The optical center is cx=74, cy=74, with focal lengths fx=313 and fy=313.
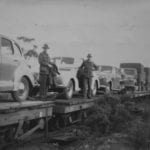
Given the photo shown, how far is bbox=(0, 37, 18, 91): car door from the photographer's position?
7312 millimetres

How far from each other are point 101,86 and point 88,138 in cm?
668

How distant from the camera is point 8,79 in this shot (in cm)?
750

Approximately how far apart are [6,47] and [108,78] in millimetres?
9425

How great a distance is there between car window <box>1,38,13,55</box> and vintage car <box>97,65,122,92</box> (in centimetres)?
807

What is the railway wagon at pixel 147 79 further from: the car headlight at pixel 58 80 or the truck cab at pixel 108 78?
the car headlight at pixel 58 80

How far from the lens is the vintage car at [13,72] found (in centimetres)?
738

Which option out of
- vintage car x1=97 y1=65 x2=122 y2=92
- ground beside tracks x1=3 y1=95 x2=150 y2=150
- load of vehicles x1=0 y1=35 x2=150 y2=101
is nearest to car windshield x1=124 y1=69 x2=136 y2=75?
vintage car x1=97 y1=65 x2=122 y2=92

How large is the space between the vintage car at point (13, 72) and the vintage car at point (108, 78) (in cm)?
733

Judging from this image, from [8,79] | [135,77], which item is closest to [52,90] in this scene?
[8,79]

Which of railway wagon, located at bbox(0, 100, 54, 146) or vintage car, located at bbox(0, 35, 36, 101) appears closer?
railway wagon, located at bbox(0, 100, 54, 146)

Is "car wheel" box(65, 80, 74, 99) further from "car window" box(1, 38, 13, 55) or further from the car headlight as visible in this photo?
"car window" box(1, 38, 13, 55)

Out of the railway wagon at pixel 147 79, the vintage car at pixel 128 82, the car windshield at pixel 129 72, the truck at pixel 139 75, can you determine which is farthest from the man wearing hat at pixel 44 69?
the railway wagon at pixel 147 79

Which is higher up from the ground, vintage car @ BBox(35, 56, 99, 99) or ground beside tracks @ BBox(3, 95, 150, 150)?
vintage car @ BBox(35, 56, 99, 99)

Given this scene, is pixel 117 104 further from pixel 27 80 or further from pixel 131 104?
pixel 27 80
